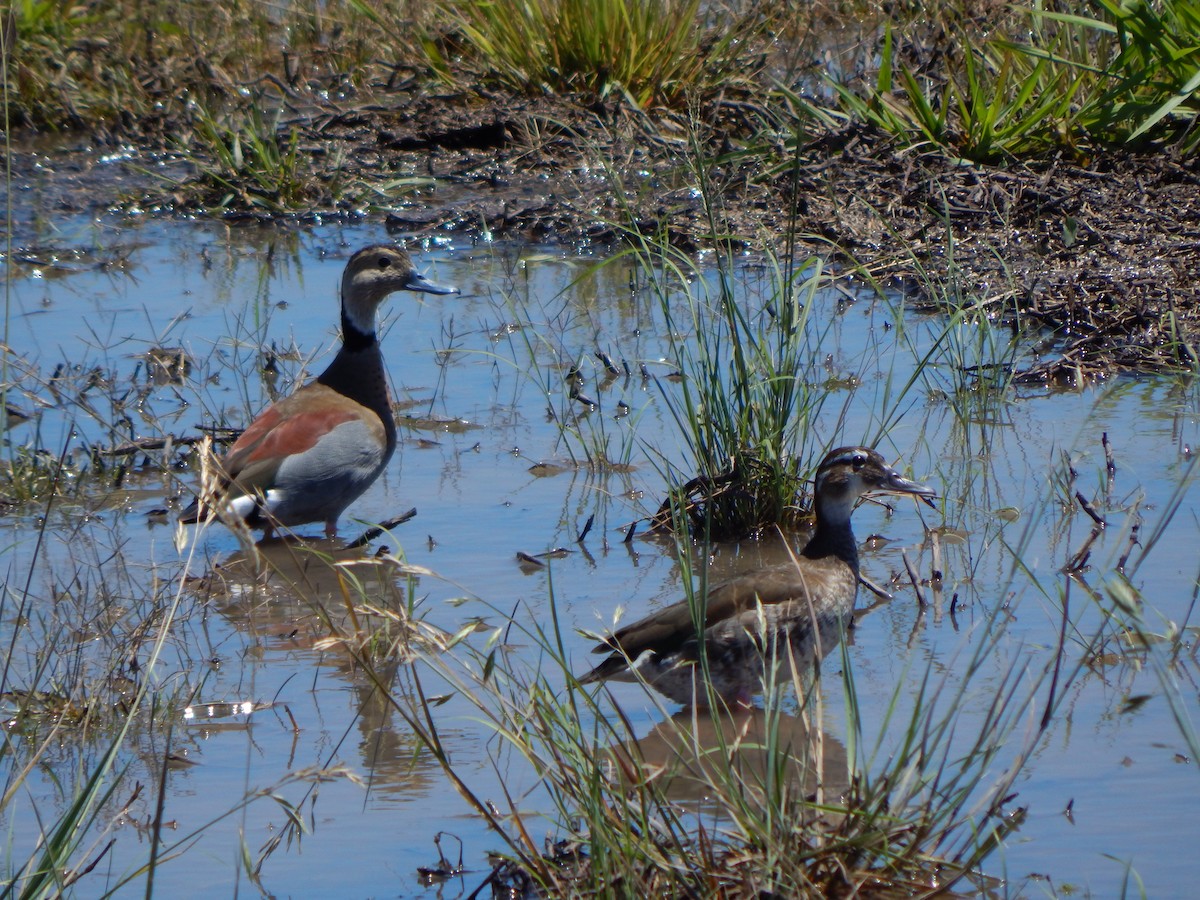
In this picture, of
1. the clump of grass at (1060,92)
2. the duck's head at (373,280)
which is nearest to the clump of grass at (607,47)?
the clump of grass at (1060,92)

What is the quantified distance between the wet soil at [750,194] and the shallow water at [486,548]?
318mm

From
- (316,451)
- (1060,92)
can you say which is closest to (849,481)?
(316,451)

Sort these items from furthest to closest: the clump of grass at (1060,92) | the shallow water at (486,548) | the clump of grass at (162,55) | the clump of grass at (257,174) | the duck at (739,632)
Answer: the clump of grass at (162,55)
the clump of grass at (257,174)
the clump of grass at (1060,92)
the duck at (739,632)
the shallow water at (486,548)

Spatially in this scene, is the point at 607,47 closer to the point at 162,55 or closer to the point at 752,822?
the point at 162,55

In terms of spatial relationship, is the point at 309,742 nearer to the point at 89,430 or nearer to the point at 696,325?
the point at 696,325

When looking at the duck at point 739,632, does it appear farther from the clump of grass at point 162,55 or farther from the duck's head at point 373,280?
the clump of grass at point 162,55

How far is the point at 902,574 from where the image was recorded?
19.6 feet

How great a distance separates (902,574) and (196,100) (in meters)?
7.41

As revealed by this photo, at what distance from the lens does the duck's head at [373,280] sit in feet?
26.1

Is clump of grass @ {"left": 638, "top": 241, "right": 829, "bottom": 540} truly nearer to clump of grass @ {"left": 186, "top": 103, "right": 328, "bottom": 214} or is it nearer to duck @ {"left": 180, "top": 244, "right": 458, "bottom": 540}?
duck @ {"left": 180, "top": 244, "right": 458, "bottom": 540}

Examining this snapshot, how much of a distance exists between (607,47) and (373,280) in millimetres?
3875

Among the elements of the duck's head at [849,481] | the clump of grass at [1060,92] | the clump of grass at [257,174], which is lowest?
the duck's head at [849,481]

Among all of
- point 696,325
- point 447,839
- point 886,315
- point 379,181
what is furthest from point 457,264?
point 447,839

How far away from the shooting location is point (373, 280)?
807cm
